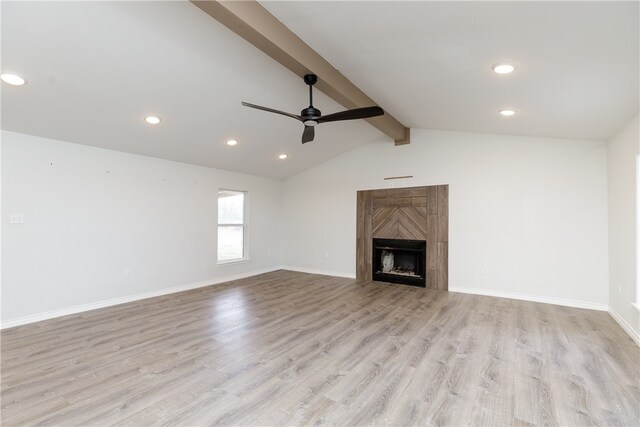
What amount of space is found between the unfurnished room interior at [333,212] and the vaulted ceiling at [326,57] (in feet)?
0.07

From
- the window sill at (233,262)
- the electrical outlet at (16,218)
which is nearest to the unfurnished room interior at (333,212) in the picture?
the electrical outlet at (16,218)

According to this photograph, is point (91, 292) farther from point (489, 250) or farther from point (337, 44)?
point (489, 250)

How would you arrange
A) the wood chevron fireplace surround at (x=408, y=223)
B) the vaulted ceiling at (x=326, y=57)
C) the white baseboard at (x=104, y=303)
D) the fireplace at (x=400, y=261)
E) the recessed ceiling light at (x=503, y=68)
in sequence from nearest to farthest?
the vaulted ceiling at (x=326, y=57) < the recessed ceiling light at (x=503, y=68) < the white baseboard at (x=104, y=303) < the wood chevron fireplace surround at (x=408, y=223) < the fireplace at (x=400, y=261)

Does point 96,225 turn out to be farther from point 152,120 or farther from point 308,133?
point 308,133

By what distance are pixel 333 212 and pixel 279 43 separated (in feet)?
15.1

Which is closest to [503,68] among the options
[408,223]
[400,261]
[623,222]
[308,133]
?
[308,133]

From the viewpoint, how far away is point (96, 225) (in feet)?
14.1

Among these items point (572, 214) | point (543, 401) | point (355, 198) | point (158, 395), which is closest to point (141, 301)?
point (158, 395)

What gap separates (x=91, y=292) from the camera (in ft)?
13.9

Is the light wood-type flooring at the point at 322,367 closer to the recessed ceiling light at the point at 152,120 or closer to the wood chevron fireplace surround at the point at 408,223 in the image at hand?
the wood chevron fireplace surround at the point at 408,223

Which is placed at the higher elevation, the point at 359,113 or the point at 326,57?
the point at 326,57

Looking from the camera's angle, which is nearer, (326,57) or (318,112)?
(326,57)

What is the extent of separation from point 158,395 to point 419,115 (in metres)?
4.50

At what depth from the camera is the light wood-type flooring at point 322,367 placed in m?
2.00
